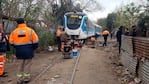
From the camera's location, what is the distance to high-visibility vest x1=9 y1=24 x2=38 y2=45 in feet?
34.8

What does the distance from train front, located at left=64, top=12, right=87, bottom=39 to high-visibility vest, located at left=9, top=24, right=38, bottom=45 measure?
2118 centimetres

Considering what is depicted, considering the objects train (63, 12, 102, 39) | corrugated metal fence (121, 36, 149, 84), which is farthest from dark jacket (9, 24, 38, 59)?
train (63, 12, 102, 39)

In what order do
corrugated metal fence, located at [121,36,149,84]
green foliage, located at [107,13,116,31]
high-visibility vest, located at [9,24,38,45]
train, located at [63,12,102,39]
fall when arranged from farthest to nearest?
1. green foliage, located at [107,13,116,31]
2. train, located at [63,12,102,39]
3. high-visibility vest, located at [9,24,38,45]
4. corrugated metal fence, located at [121,36,149,84]

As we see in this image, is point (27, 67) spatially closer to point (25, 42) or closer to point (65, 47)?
point (25, 42)

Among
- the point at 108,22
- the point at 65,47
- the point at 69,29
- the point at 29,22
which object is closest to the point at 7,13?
the point at 29,22

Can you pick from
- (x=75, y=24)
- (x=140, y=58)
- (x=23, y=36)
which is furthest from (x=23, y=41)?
(x=75, y=24)

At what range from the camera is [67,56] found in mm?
19141

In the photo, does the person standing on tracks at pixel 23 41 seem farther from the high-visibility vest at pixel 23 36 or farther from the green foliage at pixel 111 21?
the green foliage at pixel 111 21

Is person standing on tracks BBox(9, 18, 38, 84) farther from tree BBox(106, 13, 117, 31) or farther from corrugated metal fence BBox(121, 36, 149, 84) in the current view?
tree BBox(106, 13, 117, 31)

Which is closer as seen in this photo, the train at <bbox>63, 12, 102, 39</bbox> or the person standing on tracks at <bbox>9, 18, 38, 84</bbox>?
the person standing on tracks at <bbox>9, 18, 38, 84</bbox>

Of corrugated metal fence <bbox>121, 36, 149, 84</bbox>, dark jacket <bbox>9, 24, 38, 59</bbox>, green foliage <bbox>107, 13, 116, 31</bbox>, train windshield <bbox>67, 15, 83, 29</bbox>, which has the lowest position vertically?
Answer: corrugated metal fence <bbox>121, 36, 149, 84</bbox>

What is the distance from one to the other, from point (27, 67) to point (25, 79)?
57cm

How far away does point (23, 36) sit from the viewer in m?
10.7

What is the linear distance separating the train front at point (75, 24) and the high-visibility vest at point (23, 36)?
69.5 ft
